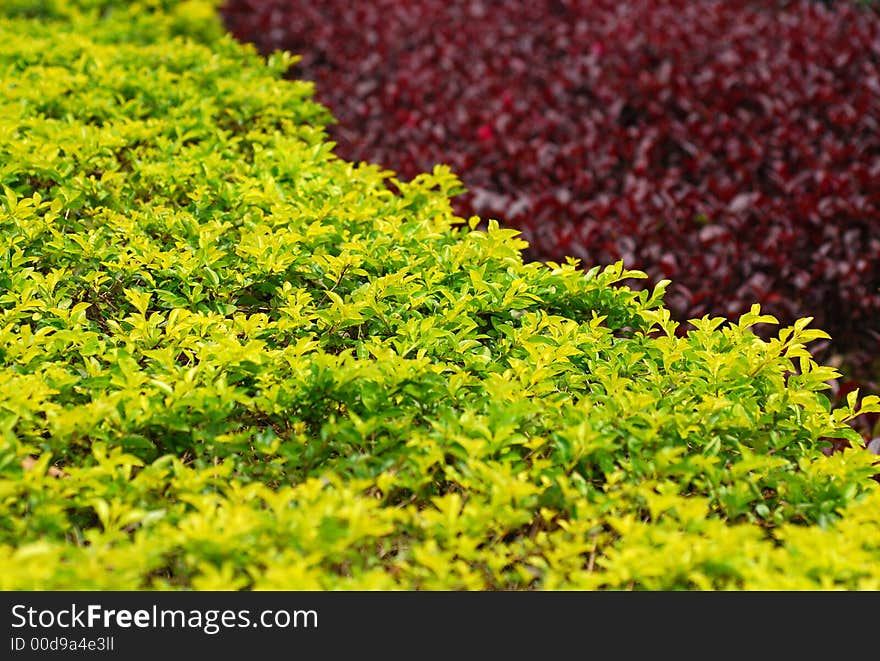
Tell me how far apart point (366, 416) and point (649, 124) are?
14.3 ft

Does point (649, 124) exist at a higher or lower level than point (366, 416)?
higher

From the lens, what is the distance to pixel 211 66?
16.3ft

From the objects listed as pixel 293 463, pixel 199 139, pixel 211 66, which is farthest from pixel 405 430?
pixel 211 66

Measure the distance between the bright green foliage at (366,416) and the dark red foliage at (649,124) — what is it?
1.72 m

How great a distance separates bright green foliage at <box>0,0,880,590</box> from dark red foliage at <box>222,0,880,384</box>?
1722 millimetres

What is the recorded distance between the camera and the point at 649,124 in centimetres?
Result: 613

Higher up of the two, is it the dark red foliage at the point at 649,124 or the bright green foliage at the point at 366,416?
the dark red foliage at the point at 649,124

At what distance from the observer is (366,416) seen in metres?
2.36

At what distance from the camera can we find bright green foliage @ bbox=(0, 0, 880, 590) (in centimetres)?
195

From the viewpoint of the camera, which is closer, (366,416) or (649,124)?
(366,416)

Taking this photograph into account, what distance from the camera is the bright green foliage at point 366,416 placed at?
195 centimetres

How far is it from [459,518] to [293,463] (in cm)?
48

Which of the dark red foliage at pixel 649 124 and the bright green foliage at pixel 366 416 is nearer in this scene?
the bright green foliage at pixel 366 416
